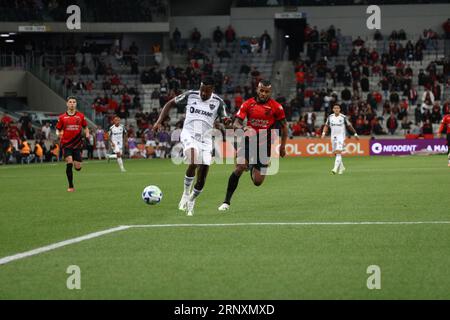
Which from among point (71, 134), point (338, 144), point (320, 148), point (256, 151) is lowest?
point (320, 148)

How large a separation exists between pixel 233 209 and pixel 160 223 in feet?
9.65

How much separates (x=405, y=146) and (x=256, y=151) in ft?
111

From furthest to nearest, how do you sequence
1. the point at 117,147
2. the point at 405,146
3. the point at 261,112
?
the point at 405,146, the point at 117,147, the point at 261,112

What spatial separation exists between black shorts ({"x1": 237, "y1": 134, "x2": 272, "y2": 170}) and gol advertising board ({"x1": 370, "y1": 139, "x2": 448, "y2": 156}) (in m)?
32.9

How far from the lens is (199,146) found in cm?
1675

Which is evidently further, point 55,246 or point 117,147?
point 117,147

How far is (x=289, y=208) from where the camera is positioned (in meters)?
17.4

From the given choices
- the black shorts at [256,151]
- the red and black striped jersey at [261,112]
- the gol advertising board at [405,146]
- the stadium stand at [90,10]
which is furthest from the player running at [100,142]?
the red and black striped jersey at [261,112]

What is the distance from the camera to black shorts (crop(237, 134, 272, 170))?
17.9 metres

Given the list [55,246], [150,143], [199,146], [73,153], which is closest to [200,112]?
[199,146]

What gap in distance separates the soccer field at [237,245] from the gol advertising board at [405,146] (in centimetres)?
2830

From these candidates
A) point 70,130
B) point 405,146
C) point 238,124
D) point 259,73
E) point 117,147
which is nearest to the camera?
point 238,124

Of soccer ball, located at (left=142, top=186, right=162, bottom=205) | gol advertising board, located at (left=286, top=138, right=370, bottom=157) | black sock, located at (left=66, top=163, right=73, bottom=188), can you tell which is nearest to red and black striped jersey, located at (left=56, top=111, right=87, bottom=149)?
black sock, located at (left=66, top=163, right=73, bottom=188)

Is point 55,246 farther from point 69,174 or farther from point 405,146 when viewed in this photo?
point 405,146
